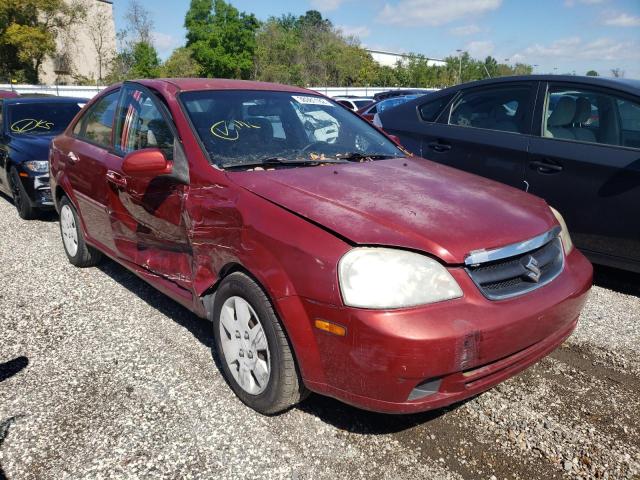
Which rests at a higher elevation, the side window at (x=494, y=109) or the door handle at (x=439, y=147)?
the side window at (x=494, y=109)

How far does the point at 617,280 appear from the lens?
15.0 ft

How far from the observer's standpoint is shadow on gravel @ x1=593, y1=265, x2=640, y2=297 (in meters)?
4.37

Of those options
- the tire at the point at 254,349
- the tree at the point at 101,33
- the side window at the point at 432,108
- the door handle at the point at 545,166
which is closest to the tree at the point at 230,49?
the tree at the point at 101,33

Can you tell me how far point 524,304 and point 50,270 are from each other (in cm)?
418

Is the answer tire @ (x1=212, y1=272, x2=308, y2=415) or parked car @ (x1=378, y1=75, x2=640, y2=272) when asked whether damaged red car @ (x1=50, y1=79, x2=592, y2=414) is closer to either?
tire @ (x1=212, y1=272, x2=308, y2=415)

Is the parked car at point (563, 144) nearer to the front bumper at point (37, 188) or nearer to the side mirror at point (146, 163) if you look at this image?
the side mirror at point (146, 163)

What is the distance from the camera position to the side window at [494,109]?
4.70 meters

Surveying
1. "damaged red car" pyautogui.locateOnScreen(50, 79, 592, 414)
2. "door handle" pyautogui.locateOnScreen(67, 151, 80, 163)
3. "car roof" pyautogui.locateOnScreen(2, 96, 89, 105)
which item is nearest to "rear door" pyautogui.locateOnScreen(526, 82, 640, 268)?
"damaged red car" pyautogui.locateOnScreen(50, 79, 592, 414)

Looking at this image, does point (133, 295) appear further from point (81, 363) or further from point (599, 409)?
point (599, 409)

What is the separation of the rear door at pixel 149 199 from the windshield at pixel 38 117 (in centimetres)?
381

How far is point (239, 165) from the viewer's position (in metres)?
2.89

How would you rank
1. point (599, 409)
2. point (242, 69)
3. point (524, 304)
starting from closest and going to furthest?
point (524, 304) < point (599, 409) < point (242, 69)

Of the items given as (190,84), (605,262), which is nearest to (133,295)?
(190,84)

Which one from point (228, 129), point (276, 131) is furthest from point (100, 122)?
point (276, 131)
